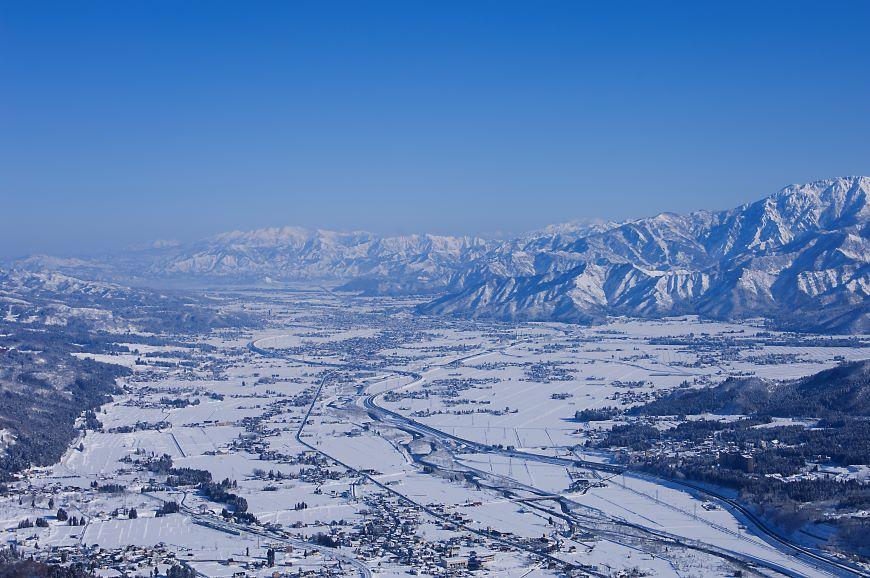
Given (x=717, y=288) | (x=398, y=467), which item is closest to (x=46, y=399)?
(x=398, y=467)

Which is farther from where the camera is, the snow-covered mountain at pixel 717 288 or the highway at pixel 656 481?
the snow-covered mountain at pixel 717 288

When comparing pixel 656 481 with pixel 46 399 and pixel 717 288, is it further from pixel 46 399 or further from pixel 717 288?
pixel 717 288

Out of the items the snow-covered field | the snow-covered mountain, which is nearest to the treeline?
the snow-covered field

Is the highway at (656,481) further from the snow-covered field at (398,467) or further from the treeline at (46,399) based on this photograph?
the treeline at (46,399)

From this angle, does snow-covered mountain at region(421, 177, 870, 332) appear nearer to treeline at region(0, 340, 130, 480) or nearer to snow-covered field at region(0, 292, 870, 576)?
snow-covered field at region(0, 292, 870, 576)

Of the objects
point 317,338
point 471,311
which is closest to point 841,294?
point 471,311

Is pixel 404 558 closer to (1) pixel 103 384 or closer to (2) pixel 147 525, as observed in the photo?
(2) pixel 147 525

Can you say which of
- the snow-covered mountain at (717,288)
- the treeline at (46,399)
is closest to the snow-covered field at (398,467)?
the treeline at (46,399)

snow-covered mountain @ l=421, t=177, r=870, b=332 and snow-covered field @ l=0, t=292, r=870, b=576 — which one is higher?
snow-covered mountain @ l=421, t=177, r=870, b=332

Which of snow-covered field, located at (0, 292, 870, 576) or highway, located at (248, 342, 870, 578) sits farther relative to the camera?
snow-covered field, located at (0, 292, 870, 576)

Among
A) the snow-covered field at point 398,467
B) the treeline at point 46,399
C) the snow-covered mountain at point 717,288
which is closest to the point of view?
the snow-covered field at point 398,467

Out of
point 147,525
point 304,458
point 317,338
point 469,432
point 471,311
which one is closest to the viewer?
point 147,525
